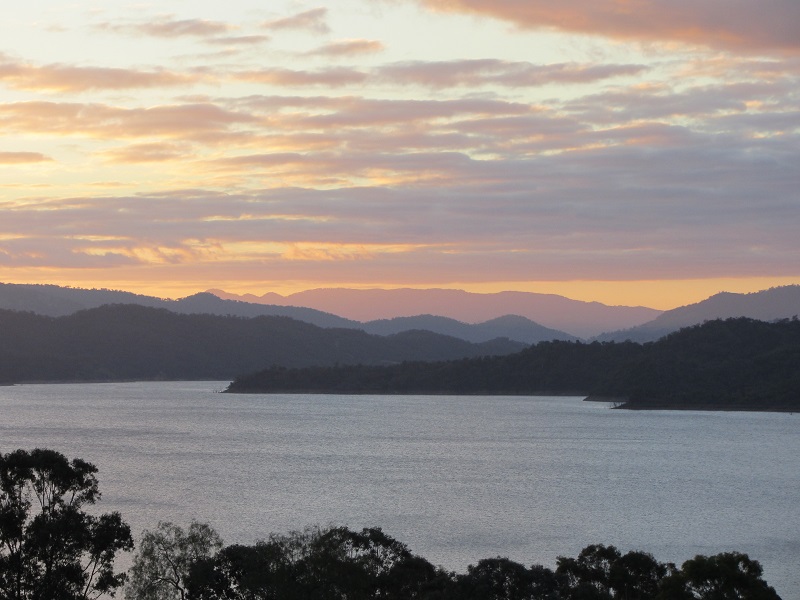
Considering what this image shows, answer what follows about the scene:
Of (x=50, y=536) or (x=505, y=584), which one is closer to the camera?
(x=50, y=536)

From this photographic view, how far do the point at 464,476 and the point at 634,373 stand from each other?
97.4 meters

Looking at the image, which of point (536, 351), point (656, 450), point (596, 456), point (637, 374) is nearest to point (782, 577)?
point (596, 456)

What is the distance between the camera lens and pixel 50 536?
2022 centimetres

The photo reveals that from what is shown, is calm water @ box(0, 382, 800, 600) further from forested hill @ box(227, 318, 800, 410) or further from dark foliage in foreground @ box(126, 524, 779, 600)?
forested hill @ box(227, 318, 800, 410)

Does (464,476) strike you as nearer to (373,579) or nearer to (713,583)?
(373,579)

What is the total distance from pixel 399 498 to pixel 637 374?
10895 cm

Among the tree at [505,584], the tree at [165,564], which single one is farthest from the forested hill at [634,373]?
the tree at [165,564]

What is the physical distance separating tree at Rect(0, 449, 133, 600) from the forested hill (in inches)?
5343

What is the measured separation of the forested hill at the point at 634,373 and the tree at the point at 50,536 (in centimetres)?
13570

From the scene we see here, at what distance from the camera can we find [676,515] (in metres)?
53.6

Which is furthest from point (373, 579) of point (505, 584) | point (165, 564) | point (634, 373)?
point (634, 373)

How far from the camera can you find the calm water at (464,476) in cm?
4619

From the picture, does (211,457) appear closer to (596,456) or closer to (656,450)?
(596,456)

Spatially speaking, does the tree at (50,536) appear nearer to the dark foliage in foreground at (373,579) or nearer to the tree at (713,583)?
the dark foliage in foreground at (373,579)
